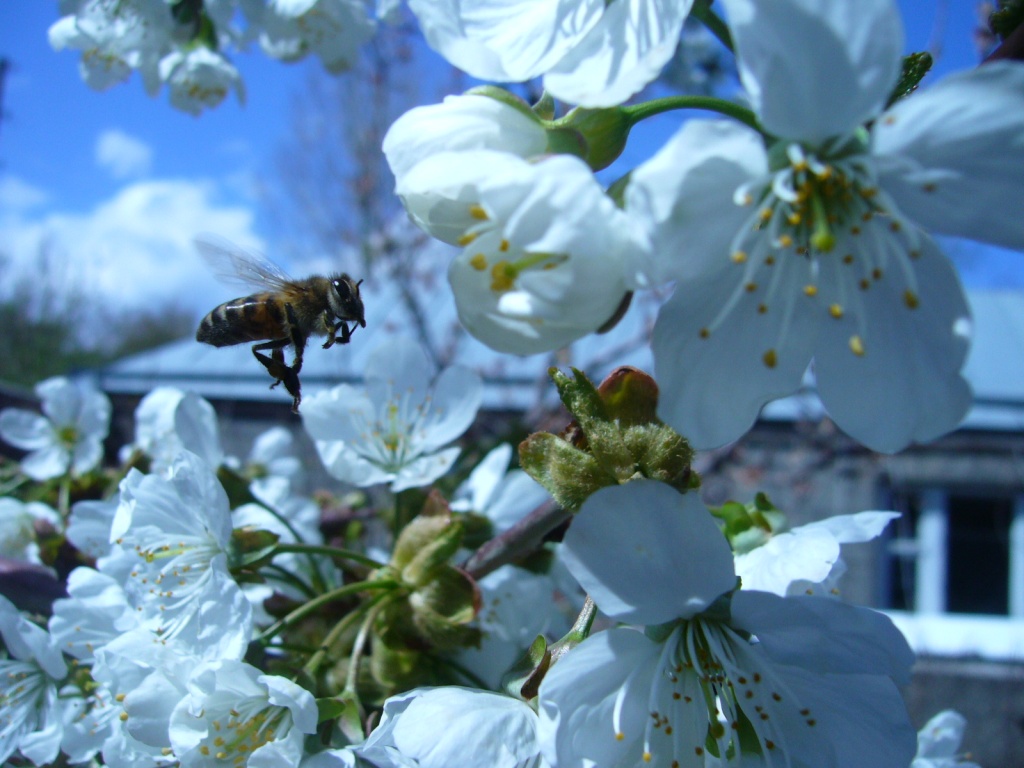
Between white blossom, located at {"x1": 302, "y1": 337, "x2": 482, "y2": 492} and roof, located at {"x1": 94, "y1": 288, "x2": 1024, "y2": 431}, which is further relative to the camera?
roof, located at {"x1": 94, "y1": 288, "x2": 1024, "y2": 431}

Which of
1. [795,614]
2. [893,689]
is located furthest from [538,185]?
[893,689]

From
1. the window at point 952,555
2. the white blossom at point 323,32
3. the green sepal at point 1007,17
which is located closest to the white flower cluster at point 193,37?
the white blossom at point 323,32

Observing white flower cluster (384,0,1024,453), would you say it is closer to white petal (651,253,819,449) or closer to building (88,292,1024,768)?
white petal (651,253,819,449)

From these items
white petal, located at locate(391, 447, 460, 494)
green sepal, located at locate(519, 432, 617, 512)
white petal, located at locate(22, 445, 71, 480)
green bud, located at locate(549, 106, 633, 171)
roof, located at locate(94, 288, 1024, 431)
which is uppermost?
green bud, located at locate(549, 106, 633, 171)

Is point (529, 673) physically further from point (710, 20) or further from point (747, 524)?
point (710, 20)

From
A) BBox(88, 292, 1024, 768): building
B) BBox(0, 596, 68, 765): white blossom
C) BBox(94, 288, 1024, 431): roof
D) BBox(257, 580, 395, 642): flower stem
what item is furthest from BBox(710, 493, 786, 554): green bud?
BBox(88, 292, 1024, 768): building

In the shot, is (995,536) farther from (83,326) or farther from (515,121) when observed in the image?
(83,326)

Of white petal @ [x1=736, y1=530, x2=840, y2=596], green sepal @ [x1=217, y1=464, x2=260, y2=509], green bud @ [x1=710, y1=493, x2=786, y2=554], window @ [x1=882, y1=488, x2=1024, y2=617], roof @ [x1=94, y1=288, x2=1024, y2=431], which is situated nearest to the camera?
white petal @ [x1=736, y1=530, x2=840, y2=596]
